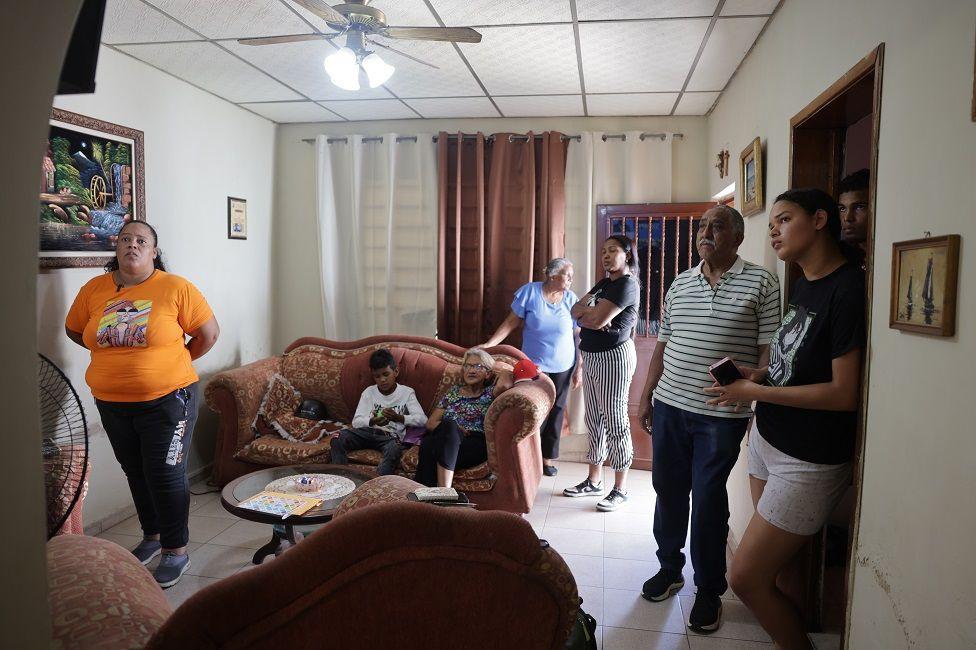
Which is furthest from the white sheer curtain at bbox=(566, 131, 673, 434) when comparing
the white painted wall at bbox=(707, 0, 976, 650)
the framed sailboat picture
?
the framed sailboat picture

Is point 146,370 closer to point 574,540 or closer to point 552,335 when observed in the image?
point 574,540

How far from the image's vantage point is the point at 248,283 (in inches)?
170

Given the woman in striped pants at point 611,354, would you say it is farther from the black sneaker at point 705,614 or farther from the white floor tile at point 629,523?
the black sneaker at point 705,614

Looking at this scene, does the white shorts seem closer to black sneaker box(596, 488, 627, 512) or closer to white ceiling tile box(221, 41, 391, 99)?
black sneaker box(596, 488, 627, 512)

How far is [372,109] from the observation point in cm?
414

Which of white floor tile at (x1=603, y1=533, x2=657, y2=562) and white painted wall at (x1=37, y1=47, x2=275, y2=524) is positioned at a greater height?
white painted wall at (x1=37, y1=47, x2=275, y2=524)

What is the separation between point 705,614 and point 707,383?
→ 84cm

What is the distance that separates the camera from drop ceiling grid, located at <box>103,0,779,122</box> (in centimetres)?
252

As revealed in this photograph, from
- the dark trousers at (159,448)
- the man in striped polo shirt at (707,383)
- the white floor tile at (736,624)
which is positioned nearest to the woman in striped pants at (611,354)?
the man in striped polo shirt at (707,383)

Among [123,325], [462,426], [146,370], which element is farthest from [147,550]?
[462,426]

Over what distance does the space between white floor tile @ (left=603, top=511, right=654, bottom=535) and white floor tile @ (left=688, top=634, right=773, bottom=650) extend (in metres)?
0.88

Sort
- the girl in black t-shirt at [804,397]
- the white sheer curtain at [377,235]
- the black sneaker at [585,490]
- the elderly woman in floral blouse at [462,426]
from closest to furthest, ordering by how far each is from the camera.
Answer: the girl in black t-shirt at [804,397], the elderly woman in floral blouse at [462,426], the black sneaker at [585,490], the white sheer curtain at [377,235]

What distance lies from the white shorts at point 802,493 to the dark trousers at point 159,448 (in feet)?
7.37

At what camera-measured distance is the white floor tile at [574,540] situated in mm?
2902
